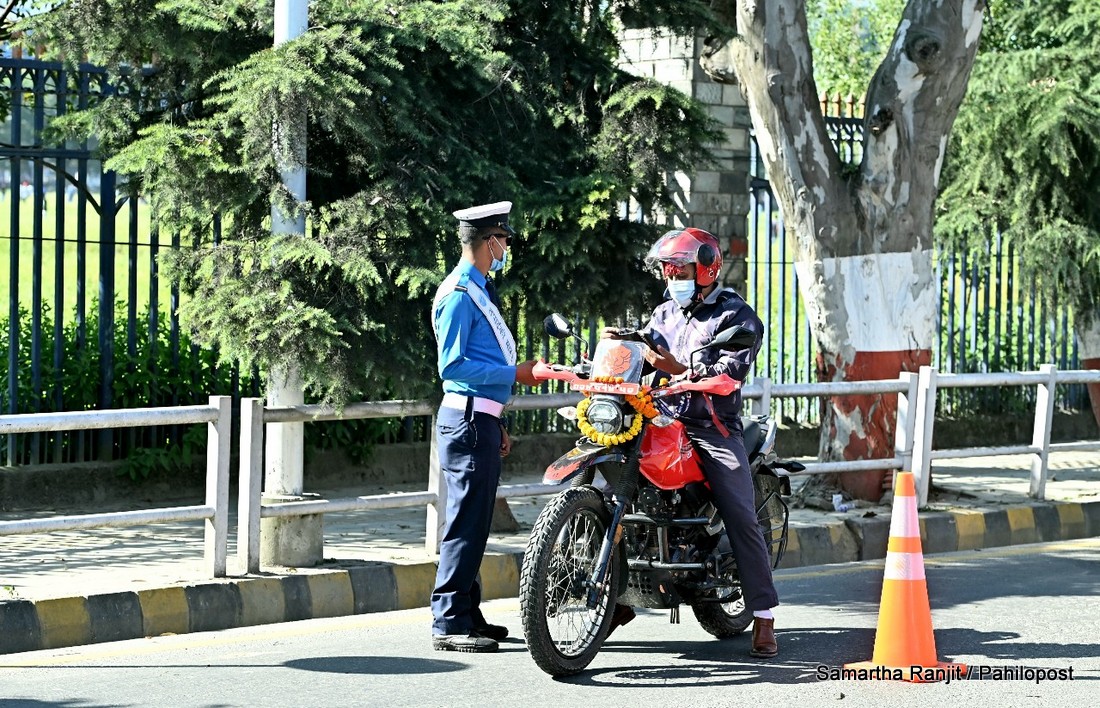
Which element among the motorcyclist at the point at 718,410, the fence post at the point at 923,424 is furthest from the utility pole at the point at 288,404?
the fence post at the point at 923,424

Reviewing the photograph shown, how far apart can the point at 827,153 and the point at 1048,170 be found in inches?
186

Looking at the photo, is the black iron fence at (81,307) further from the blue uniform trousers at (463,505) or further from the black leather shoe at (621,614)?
the black leather shoe at (621,614)

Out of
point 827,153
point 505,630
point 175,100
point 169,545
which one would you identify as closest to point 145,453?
point 169,545

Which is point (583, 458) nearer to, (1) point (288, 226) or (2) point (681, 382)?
(2) point (681, 382)

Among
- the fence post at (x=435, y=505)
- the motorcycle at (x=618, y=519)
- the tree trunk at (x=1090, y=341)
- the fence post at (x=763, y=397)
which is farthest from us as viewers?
the tree trunk at (x=1090, y=341)

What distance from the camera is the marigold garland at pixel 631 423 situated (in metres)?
6.50

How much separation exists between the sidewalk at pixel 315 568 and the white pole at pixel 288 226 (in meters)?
0.51

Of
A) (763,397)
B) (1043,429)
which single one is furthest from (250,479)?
(1043,429)

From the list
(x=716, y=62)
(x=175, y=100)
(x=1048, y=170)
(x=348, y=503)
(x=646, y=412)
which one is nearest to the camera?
(x=646, y=412)

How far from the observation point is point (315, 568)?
8195 mm

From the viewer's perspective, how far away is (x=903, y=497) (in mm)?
6910

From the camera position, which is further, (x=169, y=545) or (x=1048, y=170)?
(x=1048, y=170)

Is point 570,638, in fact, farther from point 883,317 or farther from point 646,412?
point 883,317

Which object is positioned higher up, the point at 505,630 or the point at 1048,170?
the point at 1048,170
